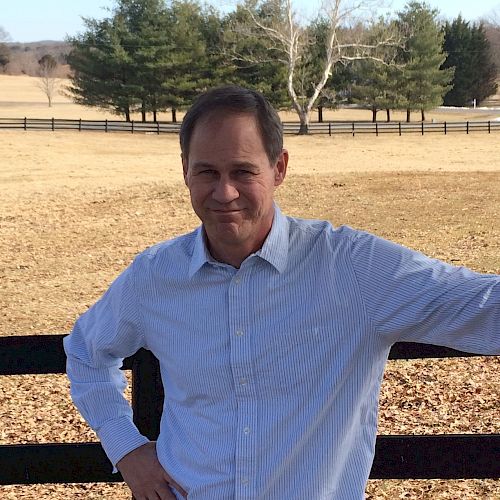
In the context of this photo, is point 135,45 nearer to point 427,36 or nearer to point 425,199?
point 427,36

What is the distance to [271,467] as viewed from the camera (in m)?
1.88

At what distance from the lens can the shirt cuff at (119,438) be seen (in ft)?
7.06

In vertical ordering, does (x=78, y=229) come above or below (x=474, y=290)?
below

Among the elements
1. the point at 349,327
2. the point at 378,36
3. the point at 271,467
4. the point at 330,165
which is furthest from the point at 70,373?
the point at 378,36

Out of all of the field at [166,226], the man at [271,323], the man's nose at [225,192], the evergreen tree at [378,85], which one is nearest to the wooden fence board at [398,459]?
the man at [271,323]

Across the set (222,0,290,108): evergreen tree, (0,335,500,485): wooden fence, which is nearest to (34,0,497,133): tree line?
(222,0,290,108): evergreen tree

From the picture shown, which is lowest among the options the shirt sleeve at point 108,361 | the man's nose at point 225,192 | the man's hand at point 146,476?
the man's hand at point 146,476

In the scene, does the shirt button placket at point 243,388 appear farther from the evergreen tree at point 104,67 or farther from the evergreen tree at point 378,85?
the evergreen tree at point 378,85

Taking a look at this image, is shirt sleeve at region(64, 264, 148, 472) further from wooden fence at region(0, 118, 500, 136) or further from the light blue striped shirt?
wooden fence at region(0, 118, 500, 136)

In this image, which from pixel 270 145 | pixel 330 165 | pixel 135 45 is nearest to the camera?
pixel 270 145

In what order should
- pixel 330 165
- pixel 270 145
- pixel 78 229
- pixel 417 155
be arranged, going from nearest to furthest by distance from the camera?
pixel 270 145 < pixel 78 229 < pixel 330 165 < pixel 417 155

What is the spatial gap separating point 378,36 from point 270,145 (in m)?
52.2

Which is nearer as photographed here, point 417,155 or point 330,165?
point 330,165

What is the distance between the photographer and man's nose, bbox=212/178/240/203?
1.95m
